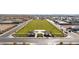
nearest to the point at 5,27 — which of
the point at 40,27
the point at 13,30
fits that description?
the point at 13,30

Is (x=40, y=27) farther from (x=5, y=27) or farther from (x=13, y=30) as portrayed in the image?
(x=5, y=27)

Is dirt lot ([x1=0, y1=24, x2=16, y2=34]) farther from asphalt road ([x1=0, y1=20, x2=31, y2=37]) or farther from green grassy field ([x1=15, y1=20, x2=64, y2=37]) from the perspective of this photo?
green grassy field ([x1=15, y1=20, x2=64, y2=37])

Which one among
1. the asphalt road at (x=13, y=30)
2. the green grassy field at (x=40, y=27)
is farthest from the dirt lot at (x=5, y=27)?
the green grassy field at (x=40, y=27)

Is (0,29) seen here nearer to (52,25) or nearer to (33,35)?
(33,35)

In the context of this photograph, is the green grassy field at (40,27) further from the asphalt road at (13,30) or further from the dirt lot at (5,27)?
the dirt lot at (5,27)

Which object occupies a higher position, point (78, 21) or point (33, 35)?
point (78, 21)

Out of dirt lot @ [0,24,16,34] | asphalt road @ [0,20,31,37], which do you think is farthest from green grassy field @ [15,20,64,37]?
dirt lot @ [0,24,16,34]
